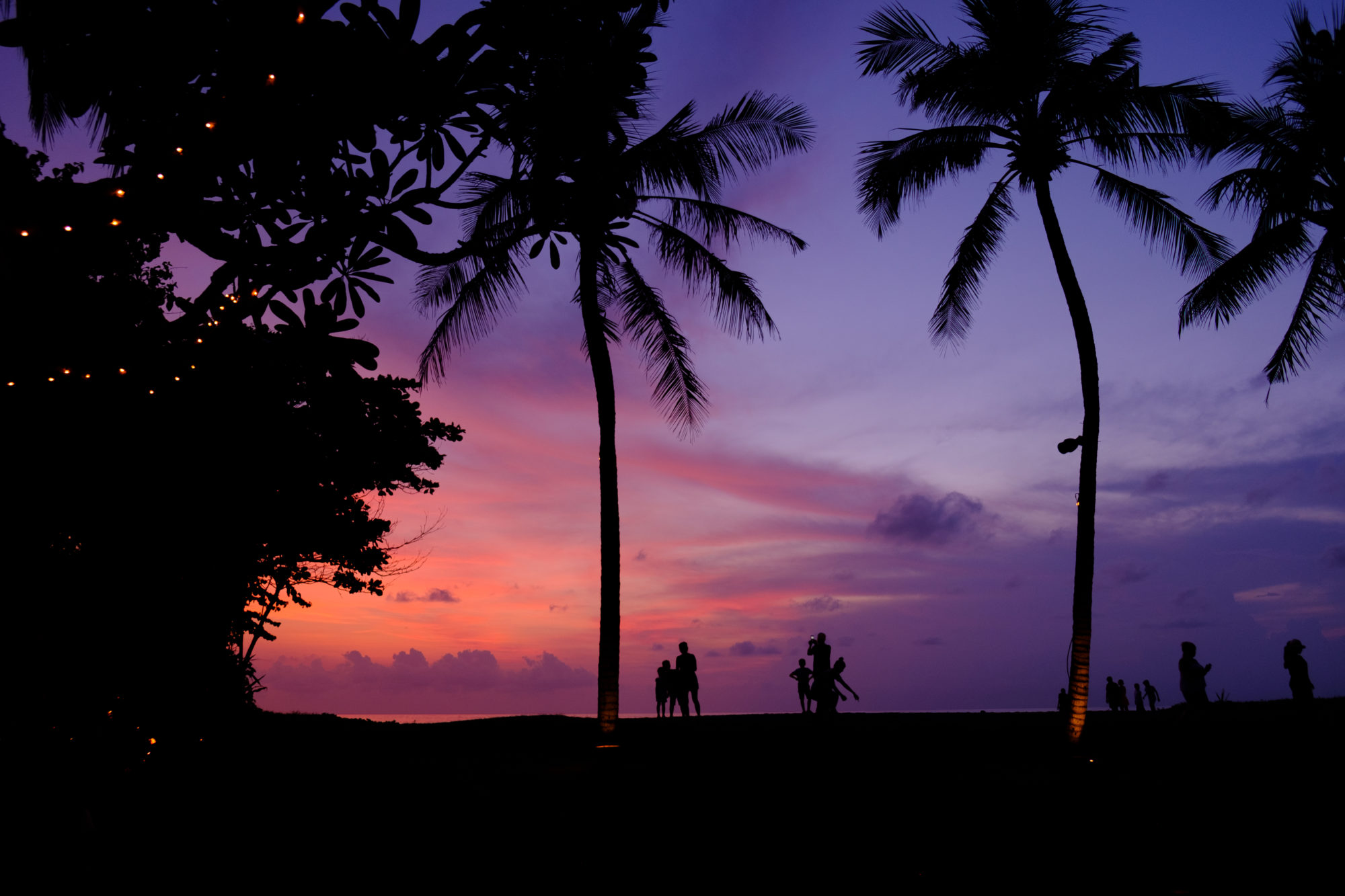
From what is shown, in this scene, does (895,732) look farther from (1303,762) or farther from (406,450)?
(406,450)

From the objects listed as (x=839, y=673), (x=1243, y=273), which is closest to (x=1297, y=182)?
(x=1243, y=273)

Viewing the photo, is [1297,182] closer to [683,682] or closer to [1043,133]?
[1043,133]

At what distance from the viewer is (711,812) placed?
9805mm

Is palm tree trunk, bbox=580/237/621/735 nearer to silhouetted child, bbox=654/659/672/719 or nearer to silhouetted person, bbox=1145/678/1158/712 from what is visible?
silhouetted child, bbox=654/659/672/719

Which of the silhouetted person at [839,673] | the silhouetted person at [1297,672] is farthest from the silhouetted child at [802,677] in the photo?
the silhouetted person at [1297,672]

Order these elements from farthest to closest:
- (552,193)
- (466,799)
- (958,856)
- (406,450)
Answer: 1. (406,450)
2. (466,799)
3. (958,856)
4. (552,193)

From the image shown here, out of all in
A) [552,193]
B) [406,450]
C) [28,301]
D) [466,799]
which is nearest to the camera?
[28,301]

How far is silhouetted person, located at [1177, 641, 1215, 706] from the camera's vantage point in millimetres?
13867

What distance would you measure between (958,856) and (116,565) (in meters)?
8.32

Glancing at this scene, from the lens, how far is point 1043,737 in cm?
1641

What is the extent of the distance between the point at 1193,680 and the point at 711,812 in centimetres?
896

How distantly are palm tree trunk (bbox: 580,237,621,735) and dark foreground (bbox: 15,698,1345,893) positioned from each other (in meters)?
0.95

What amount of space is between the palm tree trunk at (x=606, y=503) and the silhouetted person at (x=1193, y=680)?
9.09 meters

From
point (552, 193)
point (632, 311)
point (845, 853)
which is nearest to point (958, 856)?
point (845, 853)
